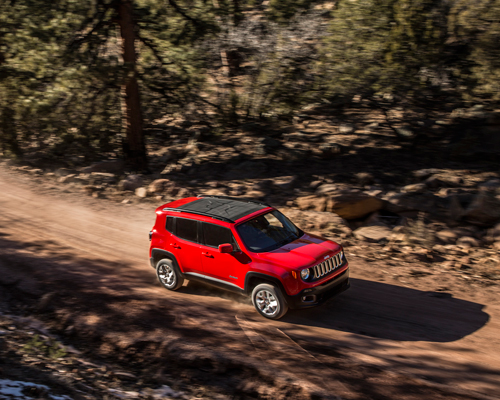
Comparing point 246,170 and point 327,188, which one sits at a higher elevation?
point 246,170

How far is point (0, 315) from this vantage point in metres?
7.70

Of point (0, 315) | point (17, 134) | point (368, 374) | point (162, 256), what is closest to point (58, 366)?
point (0, 315)

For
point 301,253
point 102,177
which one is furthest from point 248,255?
point 102,177

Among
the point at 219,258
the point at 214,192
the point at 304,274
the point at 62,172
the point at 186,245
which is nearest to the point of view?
the point at 304,274

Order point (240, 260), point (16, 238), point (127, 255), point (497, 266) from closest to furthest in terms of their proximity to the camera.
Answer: point (240, 260) → point (497, 266) → point (127, 255) → point (16, 238)

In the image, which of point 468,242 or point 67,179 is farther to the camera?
point 67,179

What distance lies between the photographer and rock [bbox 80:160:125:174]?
15695 millimetres

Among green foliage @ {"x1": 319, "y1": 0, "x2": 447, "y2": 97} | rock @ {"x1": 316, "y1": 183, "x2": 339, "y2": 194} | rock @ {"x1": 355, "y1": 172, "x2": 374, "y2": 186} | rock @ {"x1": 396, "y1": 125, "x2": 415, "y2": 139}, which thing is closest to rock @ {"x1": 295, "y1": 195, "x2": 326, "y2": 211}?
rock @ {"x1": 316, "y1": 183, "x2": 339, "y2": 194}

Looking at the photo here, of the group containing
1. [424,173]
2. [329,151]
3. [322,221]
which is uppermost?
[329,151]

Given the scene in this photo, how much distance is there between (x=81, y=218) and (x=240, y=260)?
669cm

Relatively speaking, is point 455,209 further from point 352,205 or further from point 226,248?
point 226,248

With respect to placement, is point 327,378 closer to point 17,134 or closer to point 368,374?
point 368,374

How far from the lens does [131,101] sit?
15188mm

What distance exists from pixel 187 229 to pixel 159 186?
6.08 m
